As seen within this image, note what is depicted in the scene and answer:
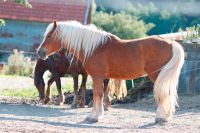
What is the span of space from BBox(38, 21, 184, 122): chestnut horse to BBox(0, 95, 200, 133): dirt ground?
45 centimetres

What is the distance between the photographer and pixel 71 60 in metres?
14.9

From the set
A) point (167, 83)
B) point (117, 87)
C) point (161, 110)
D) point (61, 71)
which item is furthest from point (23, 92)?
point (167, 83)

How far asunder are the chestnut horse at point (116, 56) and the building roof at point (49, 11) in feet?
71.1

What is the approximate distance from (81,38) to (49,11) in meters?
23.1

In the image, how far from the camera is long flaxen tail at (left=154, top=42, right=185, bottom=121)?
11.7 metres

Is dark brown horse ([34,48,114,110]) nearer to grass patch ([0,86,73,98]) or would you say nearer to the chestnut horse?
the chestnut horse

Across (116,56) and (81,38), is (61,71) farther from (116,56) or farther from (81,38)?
(116,56)

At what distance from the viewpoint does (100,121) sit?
12.0 metres

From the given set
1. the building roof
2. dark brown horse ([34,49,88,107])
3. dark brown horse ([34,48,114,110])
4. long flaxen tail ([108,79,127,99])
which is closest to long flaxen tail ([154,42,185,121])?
long flaxen tail ([108,79,127,99])

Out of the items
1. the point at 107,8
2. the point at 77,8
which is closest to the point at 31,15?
the point at 77,8

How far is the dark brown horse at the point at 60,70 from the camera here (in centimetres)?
1520

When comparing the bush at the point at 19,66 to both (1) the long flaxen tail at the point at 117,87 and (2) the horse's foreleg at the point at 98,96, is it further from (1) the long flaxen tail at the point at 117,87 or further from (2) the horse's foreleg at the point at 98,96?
(2) the horse's foreleg at the point at 98,96

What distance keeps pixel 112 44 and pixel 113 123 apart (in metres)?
1.58

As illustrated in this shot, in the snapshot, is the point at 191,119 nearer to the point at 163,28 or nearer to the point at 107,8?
the point at 163,28
